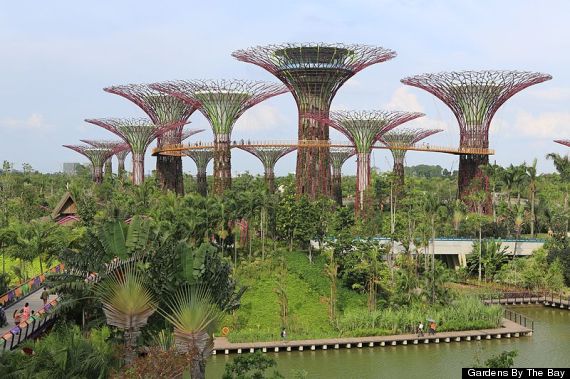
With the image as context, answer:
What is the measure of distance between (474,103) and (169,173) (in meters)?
31.0

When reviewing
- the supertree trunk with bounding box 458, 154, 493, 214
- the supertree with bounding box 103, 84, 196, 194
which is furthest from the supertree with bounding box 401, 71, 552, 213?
the supertree with bounding box 103, 84, 196, 194

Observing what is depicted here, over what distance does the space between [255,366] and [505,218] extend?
42.5 meters

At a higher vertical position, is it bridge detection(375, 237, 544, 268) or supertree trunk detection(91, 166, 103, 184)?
supertree trunk detection(91, 166, 103, 184)

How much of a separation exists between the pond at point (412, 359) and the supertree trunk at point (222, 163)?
30769 millimetres

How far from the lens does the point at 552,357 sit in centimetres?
3062

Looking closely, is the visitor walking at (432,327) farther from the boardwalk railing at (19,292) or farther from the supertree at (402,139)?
the supertree at (402,139)

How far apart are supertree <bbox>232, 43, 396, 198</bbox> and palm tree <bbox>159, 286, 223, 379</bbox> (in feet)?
131

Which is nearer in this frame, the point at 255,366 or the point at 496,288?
the point at 255,366

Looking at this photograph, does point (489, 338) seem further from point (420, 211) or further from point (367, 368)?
point (420, 211)

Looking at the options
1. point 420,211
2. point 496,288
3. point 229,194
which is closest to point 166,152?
point 229,194

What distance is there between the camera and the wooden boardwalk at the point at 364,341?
102ft

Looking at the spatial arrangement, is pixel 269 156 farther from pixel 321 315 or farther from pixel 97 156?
pixel 321 315

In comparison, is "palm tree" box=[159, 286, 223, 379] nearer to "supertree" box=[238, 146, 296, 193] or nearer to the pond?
the pond

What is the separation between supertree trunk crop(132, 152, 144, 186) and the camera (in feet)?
244
